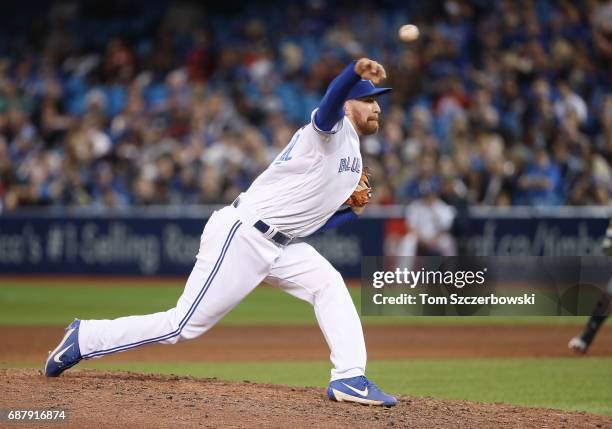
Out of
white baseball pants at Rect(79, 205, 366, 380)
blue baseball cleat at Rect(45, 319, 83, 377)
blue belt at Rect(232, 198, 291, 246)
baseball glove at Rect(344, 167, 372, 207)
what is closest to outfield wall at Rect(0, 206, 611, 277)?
baseball glove at Rect(344, 167, 372, 207)

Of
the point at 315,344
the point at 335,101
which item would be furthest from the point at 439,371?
the point at 335,101

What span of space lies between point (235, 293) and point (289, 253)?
438mm

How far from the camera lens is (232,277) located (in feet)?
19.1

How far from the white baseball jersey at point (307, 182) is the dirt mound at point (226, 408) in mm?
1089

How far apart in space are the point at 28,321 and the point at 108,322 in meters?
6.99

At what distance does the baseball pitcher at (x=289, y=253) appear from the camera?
19.0ft

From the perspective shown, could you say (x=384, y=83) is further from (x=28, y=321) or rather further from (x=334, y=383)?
(x=334, y=383)

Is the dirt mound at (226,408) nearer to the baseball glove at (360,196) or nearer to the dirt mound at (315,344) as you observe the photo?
the baseball glove at (360,196)

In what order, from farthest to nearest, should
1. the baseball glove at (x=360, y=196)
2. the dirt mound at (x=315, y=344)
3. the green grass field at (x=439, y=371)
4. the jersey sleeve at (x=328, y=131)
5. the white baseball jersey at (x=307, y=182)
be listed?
the dirt mound at (x=315, y=344) < the green grass field at (x=439, y=371) < the baseball glove at (x=360, y=196) < the white baseball jersey at (x=307, y=182) < the jersey sleeve at (x=328, y=131)

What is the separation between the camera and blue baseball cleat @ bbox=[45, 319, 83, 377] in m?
6.07

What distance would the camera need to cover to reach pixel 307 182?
5.76 meters

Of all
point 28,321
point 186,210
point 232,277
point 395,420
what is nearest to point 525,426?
point 395,420

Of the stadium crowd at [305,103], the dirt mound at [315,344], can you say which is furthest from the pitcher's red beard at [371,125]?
the stadium crowd at [305,103]

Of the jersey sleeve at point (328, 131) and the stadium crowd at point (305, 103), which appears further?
the stadium crowd at point (305, 103)
